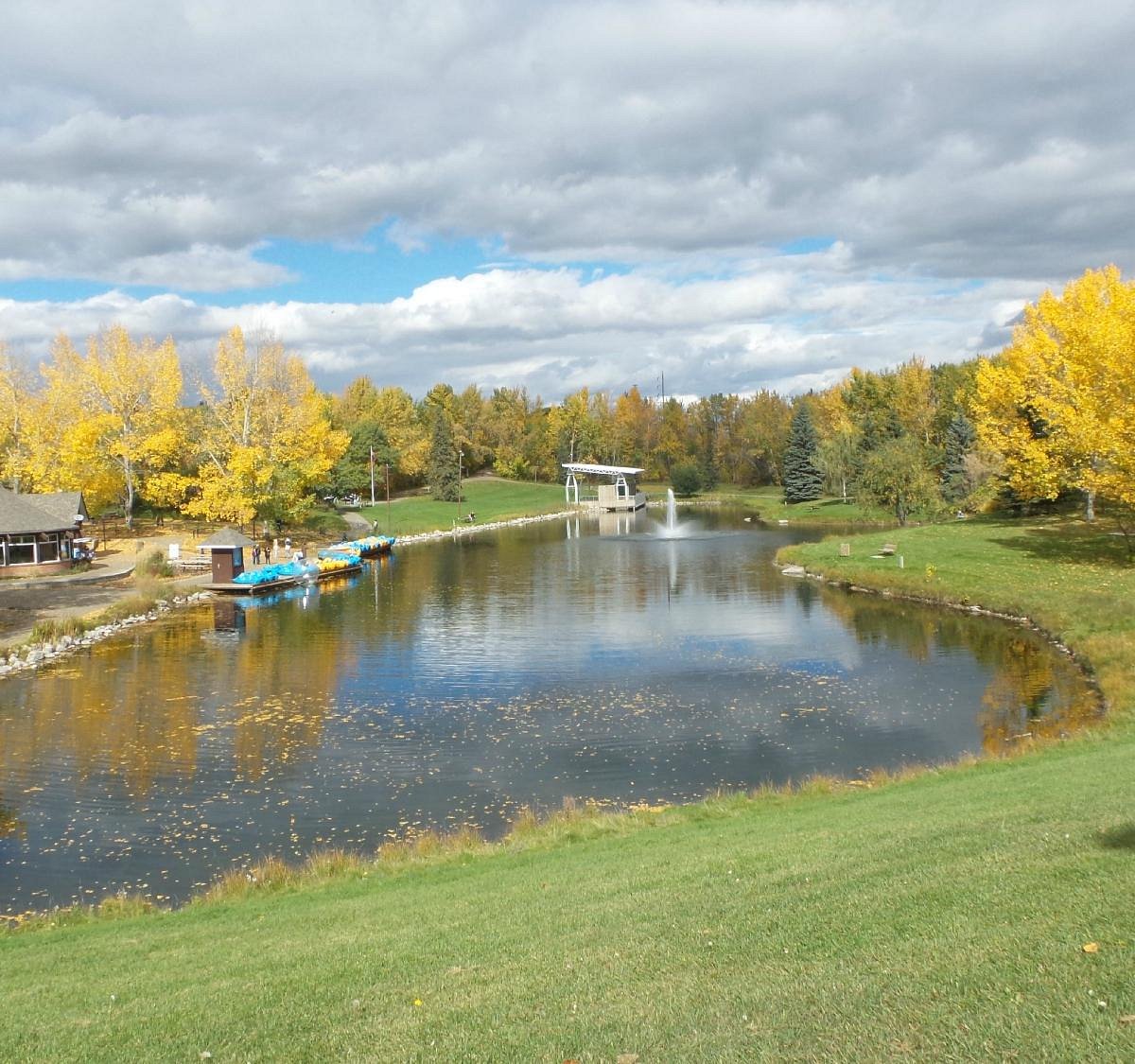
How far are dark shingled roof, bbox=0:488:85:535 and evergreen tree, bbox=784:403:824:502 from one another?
70689 millimetres

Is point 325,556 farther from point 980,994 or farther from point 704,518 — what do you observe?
point 980,994

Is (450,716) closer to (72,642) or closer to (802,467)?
(72,642)

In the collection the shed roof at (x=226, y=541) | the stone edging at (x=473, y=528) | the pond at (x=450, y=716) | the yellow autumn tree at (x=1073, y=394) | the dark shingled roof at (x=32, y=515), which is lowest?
the pond at (x=450, y=716)

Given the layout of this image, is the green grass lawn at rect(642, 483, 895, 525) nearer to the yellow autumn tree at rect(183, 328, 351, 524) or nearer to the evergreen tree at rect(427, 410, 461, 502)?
the evergreen tree at rect(427, 410, 461, 502)

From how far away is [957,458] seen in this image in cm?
7719

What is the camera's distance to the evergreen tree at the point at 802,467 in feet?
337

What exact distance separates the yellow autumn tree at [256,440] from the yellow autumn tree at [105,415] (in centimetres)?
304

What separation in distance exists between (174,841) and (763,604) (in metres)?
28.5

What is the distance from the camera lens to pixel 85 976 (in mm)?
9688

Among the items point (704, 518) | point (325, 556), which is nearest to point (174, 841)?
point (325, 556)

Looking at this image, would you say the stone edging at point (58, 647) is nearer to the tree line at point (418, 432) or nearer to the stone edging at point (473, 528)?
the tree line at point (418, 432)

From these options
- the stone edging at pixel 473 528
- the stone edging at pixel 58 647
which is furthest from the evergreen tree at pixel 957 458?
the stone edging at pixel 58 647

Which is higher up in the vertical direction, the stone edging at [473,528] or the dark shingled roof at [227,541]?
the dark shingled roof at [227,541]

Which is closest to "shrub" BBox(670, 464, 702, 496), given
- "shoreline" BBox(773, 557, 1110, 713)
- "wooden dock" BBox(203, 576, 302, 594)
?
"shoreline" BBox(773, 557, 1110, 713)
